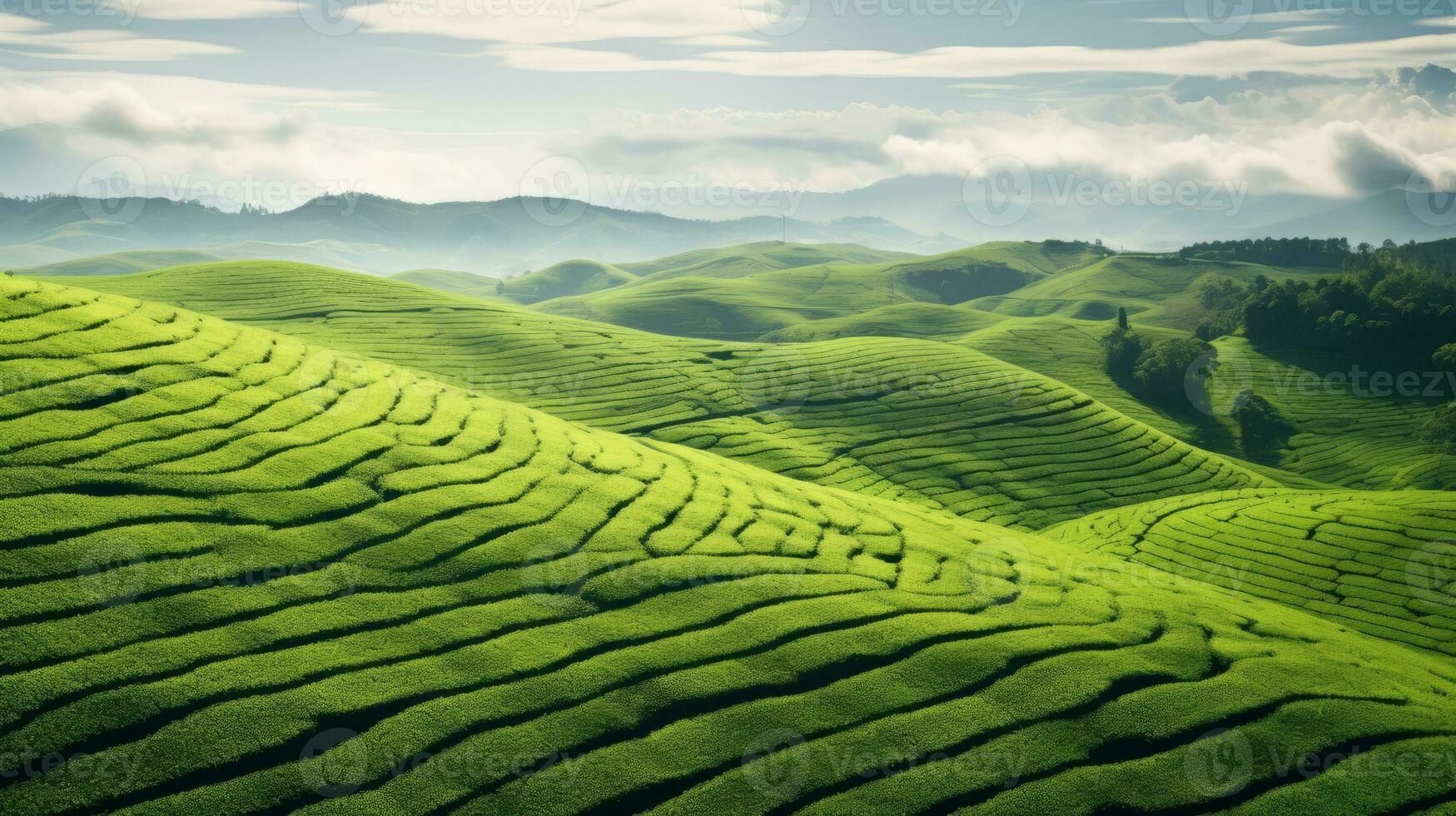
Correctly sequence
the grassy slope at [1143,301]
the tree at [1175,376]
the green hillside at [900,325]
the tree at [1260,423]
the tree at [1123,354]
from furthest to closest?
the grassy slope at [1143,301]
the green hillside at [900,325]
the tree at [1123,354]
the tree at [1175,376]
the tree at [1260,423]

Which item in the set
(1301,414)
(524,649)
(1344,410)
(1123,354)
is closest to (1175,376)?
(1123,354)

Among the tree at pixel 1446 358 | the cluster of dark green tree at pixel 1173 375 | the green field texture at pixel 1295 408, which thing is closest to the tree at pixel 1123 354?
the cluster of dark green tree at pixel 1173 375

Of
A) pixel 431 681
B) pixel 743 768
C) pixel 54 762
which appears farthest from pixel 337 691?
pixel 743 768

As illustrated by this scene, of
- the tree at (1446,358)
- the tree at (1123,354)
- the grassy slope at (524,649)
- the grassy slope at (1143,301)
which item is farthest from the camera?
the grassy slope at (1143,301)

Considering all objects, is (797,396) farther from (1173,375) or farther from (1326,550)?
(1173,375)

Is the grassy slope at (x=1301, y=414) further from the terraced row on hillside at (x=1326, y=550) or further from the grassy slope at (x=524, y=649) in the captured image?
the grassy slope at (x=524, y=649)

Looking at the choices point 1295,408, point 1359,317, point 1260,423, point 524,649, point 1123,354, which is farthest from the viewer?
point 1359,317

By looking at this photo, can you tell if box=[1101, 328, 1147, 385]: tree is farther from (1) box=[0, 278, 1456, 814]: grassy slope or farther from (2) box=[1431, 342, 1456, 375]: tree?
(1) box=[0, 278, 1456, 814]: grassy slope
